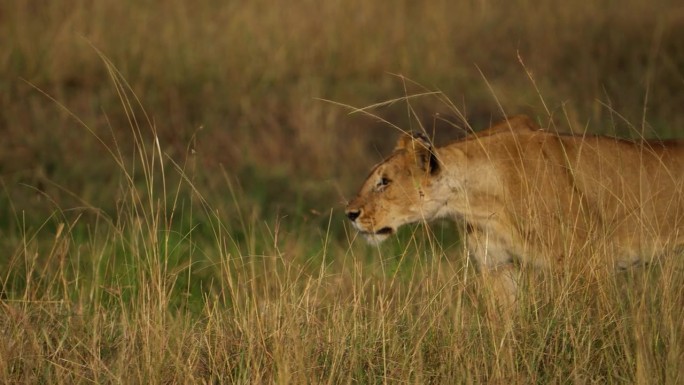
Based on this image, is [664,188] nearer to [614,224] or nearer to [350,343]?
[614,224]

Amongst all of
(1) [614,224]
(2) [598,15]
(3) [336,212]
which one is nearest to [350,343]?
(1) [614,224]

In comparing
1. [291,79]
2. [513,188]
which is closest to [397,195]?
[513,188]

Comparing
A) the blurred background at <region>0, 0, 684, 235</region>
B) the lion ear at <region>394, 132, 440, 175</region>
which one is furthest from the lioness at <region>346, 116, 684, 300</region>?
the blurred background at <region>0, 0, 684, 235</region>

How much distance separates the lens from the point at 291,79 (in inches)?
469

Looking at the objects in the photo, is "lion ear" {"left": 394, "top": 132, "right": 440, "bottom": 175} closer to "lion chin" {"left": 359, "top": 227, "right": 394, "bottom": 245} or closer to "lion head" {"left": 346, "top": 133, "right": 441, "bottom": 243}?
"lion head" {"left": 346, "top": 133, "right": 441, "bottom": 243}

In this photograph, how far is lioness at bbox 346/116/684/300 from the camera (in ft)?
19.2

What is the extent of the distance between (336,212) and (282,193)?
648 millimetres

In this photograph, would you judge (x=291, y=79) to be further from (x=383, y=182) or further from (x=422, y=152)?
(x=422, y=152)

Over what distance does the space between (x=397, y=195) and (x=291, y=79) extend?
5.78 metres

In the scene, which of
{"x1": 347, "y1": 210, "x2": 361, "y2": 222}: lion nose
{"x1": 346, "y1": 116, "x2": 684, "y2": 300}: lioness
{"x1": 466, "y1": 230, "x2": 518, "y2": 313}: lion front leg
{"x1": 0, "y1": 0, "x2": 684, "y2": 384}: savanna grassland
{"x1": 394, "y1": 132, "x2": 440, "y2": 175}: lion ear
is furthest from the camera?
{"x1": 347, "y1": 210, "x2": 361, "y2": 222}: lion nose

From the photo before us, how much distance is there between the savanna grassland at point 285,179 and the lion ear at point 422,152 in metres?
0.21

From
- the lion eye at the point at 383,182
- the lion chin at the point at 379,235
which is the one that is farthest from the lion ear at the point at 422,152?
the lion chin at the point at 379,235

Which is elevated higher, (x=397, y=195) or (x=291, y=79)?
(x=397, y=195)

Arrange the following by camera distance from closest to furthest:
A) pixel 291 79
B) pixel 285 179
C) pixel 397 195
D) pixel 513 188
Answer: pixel 513 188 → pixel 397 195 → pixel 285 179 → pixel 291 79
